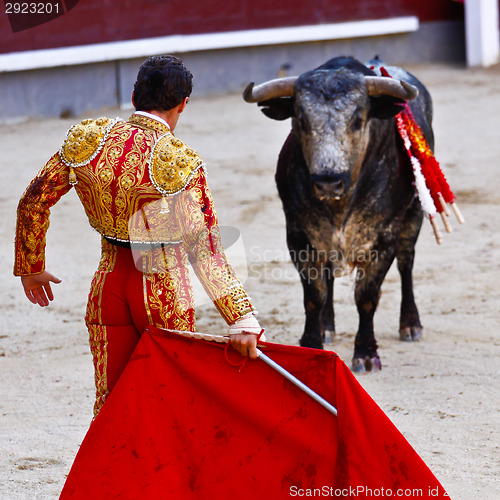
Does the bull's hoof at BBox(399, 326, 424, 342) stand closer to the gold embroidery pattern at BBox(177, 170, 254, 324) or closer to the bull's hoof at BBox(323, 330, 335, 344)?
the bull's hoof at BBox(323, 330, 335, 344)

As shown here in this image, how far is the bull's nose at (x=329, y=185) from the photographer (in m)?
3.35

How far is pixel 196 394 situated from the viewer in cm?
222

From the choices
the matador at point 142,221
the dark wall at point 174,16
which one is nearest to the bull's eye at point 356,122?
the matador at point 142,221

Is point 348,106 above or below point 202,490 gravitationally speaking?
above

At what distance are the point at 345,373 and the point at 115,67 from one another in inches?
294

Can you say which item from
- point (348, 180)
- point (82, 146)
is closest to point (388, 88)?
point (348, 180)

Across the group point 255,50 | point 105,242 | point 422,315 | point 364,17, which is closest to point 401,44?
point 364,17

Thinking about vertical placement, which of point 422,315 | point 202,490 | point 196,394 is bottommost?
point 422,315

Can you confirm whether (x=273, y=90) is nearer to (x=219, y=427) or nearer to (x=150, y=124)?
(x=150, y=124)

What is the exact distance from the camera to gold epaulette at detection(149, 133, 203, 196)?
7.09ft

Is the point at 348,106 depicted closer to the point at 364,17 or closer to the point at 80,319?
the point at 80,319

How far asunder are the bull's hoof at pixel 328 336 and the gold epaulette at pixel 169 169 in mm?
2010

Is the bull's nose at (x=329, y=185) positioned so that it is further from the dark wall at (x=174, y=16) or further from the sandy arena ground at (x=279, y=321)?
the dark wall at (x=174, y=16)

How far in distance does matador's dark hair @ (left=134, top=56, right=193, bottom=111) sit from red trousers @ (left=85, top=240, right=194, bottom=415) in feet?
1.15
